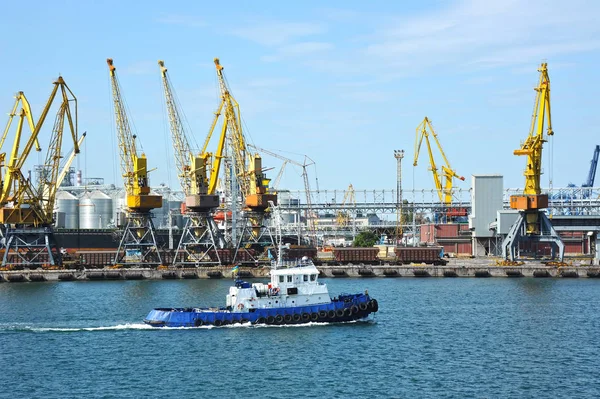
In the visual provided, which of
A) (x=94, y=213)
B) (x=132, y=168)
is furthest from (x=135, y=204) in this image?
(x=94, y=213)

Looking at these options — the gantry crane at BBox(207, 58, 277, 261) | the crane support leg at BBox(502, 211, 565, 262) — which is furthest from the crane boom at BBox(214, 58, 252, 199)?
the crane support leg at BBox(502, 211, 565, 262)

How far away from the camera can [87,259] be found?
12056cm

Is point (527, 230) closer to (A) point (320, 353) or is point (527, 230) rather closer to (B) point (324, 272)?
(B) point (324, 272)

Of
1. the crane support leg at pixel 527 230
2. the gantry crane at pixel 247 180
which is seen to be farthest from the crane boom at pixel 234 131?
the crane support leg at pixel 527 230

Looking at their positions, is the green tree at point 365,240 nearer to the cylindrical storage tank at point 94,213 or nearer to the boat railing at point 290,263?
the cylindrical storage tank at point 94,213

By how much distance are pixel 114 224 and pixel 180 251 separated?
5563cm

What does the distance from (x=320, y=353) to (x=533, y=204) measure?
65.4m

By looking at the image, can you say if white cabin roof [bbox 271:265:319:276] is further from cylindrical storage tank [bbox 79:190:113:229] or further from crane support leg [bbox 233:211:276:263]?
cylindrical storage tank [bbox 79:190:113:229]

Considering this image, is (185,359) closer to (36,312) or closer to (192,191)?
(36,312)

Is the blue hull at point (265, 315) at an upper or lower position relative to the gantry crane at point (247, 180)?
lower

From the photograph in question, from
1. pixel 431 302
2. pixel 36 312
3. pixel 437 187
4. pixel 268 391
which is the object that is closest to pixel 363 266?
pixel 431 302

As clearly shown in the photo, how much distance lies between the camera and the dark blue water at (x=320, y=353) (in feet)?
147

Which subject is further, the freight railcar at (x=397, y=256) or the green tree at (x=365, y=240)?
the green tree at (x=365, y=240)

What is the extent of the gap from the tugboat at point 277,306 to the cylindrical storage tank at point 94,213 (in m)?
126
